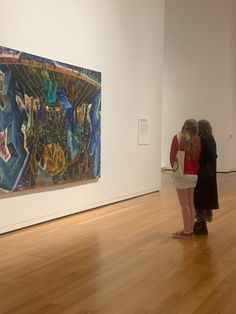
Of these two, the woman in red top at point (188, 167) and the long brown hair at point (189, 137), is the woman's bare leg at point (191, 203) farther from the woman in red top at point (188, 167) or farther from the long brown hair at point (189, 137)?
the long brown hair at point (189, 137)

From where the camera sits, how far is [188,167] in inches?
248

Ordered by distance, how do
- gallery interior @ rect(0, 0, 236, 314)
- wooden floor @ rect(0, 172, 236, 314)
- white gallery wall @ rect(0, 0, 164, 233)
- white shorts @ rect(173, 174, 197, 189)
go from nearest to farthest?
wooden floor @ rect(0, 172, 236, 314) → gallery interior @ rect(0, 0, 236, 314) → white shorts @ rect(173, 174, 197, 189) → white gallery wall @ rect(0, 0, 164, 233)

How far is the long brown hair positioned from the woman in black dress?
27 centimetres

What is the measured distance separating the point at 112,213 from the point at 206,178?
7.80 ft

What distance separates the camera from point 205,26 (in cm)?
1739

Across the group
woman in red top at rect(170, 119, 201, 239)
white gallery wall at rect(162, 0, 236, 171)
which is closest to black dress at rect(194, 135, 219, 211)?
woman in red top at rect(170, 119, 201, 239)

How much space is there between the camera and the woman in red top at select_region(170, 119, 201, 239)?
6.19 meters

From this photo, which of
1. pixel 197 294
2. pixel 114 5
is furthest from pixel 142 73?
pixel 197 294

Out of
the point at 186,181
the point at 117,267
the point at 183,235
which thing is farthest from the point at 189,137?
the point at 117,267

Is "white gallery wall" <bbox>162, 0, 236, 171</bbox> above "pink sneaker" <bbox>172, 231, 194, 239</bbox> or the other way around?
above

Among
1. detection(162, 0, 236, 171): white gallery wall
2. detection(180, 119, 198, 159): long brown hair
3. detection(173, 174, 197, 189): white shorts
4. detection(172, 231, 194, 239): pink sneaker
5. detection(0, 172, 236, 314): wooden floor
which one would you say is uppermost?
detection(162, 0, 236, 171): white gallery wall

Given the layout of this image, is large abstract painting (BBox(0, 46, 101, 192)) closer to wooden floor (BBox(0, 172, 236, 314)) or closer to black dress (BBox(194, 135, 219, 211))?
wooden floor (BBox(0, 172, 236, 314))

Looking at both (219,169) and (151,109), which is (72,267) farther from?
(219,169)

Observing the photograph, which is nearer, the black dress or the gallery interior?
the gallery interior
